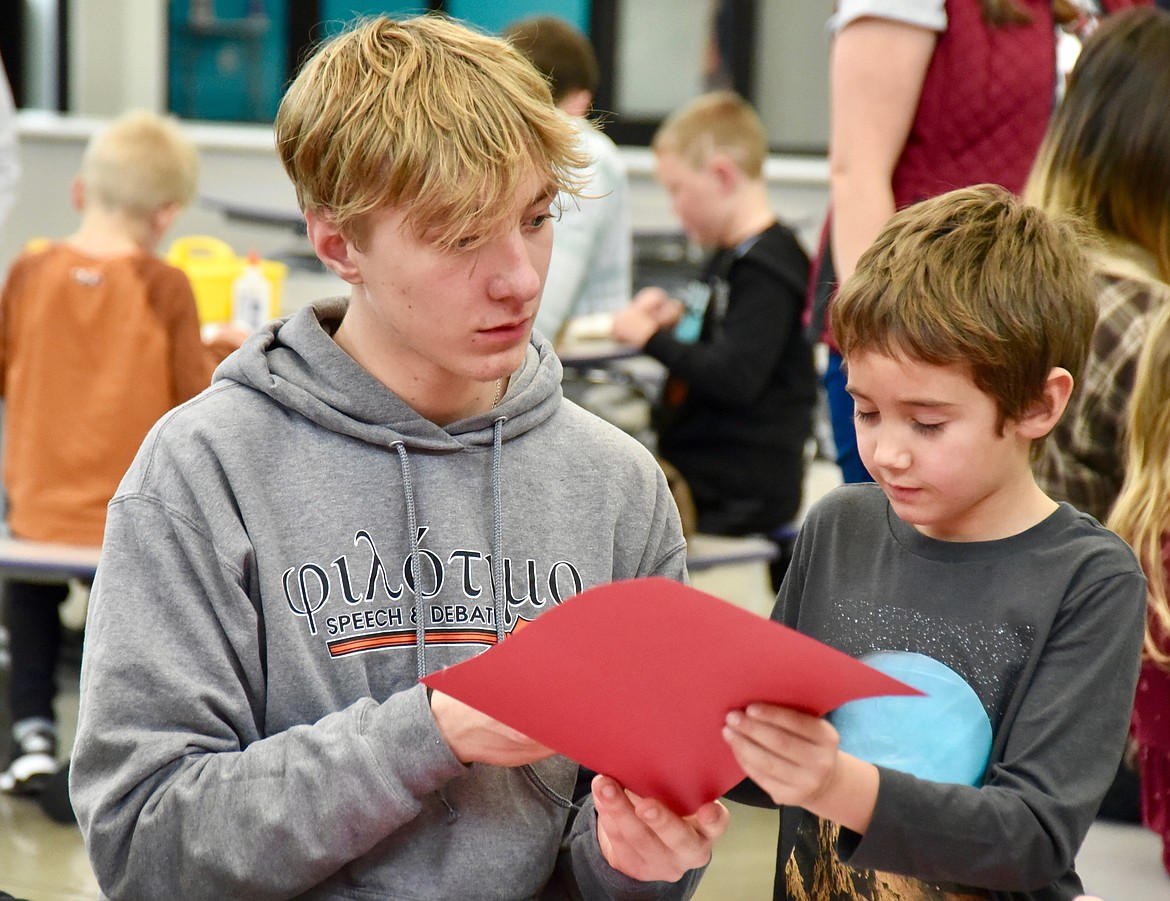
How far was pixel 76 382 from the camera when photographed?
3.37 metres

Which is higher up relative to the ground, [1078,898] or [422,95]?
[422,95]

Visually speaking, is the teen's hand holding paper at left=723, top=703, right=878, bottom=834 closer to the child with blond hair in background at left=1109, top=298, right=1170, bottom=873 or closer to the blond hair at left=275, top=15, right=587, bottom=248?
the blond hair at left=275, top=15, right=587, bottom=248

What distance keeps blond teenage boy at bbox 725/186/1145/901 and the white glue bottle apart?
2766 mm

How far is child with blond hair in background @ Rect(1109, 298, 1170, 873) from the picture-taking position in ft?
6.61

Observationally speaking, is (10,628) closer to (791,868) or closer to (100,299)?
(100,299)

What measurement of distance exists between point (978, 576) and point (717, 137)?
3146 mm

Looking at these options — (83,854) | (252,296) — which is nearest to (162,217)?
(252,296)

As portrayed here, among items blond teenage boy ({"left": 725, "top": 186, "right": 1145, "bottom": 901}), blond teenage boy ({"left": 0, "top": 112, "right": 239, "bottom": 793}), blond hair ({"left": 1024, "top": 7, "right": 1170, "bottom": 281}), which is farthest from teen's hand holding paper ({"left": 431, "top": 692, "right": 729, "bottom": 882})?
blond teenage boy ({"left": 0, "top": 112, "right": 239, "bottom": 793})

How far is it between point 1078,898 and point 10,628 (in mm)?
2925

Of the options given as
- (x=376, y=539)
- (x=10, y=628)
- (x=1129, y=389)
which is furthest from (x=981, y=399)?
(x=10, y=628)

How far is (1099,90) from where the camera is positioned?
2236mm

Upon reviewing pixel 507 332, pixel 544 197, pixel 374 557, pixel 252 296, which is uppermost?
pixel 544 197

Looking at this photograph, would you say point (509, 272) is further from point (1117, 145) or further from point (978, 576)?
point (1117, 145)

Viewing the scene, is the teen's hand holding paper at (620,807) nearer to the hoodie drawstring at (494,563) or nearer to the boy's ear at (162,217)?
the hoodie drawstring at (494,563)
